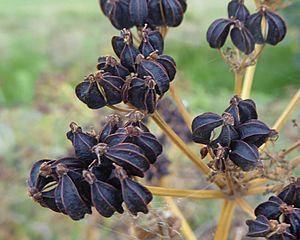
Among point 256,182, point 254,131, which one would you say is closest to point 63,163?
point 254,131

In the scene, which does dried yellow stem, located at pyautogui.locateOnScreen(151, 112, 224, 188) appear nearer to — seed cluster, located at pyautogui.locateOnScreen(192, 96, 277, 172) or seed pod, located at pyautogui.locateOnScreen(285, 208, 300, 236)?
seed cluster, located at pyautogui.locateOnScreen(192, 96, 277, 172)

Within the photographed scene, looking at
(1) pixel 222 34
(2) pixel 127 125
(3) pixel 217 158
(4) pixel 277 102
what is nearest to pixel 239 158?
(3) pixel 217 158

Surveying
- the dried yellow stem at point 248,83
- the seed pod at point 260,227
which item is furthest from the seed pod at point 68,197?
the dried yellow stem at point 248,83

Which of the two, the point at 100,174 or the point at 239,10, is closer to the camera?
the point at 100,174

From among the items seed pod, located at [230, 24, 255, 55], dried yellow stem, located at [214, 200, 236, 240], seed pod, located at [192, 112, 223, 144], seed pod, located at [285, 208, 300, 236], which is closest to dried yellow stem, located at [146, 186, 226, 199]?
dried yellow stem, located at [214, 200, 236, 240]

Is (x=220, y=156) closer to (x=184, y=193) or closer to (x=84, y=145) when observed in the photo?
(x=184, y=193)

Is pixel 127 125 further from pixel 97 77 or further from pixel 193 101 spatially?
pixel 193 101

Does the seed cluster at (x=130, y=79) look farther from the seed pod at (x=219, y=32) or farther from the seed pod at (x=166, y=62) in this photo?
the seed pod at (x=219, y=32)
